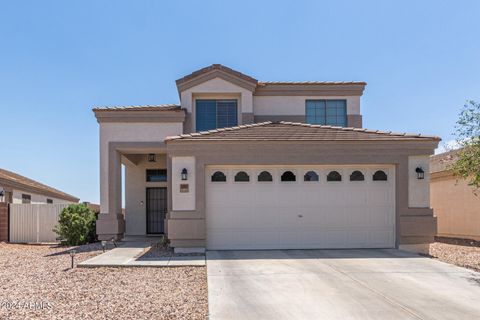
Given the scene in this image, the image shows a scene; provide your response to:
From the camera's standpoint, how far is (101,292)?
8148mm

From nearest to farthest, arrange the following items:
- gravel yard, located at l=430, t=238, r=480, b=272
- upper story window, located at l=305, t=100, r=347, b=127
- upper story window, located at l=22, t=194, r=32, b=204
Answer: gravel yard, located at l=430, t=238, r=480, b=272, upper story window, located at l=305, t=100, r=347, b=127, upper story window, located at l=22, t=194, r=32, b=204

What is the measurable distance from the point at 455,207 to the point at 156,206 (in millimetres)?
12447

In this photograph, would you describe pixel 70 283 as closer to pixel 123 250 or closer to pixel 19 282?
pixel 19 282

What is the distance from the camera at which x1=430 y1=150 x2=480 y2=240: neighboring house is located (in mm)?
16828

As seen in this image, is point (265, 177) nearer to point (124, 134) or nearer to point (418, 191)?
point (418, 191)

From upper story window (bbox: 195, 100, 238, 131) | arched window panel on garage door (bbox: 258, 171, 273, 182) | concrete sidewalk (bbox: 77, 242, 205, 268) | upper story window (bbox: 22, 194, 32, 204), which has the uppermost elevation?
upper story window (bbox: 195, 100, 238, 131)

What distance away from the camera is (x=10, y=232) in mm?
19391

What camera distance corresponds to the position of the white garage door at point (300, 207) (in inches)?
515

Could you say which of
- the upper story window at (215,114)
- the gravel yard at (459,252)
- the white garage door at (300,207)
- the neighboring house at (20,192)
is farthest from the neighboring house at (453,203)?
the neighboring house at (20,192)

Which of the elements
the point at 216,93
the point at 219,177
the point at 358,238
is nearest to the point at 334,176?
the point at 358,238

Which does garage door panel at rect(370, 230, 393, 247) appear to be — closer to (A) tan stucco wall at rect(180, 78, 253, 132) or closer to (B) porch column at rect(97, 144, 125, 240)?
(A) tan stucco wall at rect(180, 78, 253, 132)

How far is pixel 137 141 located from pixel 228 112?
3733 millimetres

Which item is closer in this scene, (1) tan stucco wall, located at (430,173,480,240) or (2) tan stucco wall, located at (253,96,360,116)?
(1) tan stucco wall, located at (430,173,480,240)

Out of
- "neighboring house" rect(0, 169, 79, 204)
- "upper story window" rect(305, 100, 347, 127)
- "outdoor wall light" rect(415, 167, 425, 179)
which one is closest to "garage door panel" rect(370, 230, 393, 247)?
"outdoor wall light" rect(415, 167, 425, 179)
